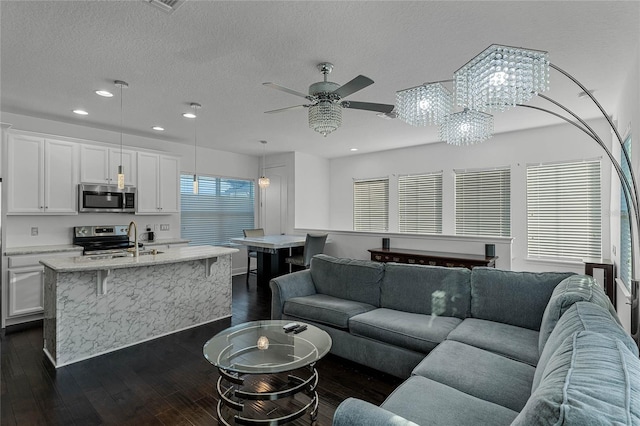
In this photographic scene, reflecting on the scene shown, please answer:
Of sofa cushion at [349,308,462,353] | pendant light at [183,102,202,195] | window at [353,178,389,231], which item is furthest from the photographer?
window at [353,178,389,231]

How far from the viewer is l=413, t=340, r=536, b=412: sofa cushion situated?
161 cm

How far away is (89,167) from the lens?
4.71 meters

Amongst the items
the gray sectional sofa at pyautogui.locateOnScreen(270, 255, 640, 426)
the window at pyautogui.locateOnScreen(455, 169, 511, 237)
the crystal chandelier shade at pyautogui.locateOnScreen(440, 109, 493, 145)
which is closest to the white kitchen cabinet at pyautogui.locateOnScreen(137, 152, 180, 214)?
the gray sectional sofa at pyautogui.locateOnScreen(270, 255, 640, 426)

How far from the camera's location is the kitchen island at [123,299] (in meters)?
2.93

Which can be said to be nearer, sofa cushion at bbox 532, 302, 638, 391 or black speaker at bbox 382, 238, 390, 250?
sofa cushion at bbox 532, 302, 638, 391

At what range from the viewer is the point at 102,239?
16.1ft

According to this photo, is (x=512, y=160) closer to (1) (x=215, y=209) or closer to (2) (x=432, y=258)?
(2) (x=432, y=258)

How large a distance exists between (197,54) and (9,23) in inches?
48.7

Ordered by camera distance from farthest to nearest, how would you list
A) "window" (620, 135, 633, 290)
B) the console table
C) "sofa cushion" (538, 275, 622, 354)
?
1. the console table
2. "window" (620, 135, 633, 290)
3. "sofa cushion" (538, 275, 622, 354)

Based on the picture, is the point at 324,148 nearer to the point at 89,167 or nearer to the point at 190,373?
the point at 89,167

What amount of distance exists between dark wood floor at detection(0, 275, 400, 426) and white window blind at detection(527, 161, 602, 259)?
153 inches

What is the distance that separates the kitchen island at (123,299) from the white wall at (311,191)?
318 cm

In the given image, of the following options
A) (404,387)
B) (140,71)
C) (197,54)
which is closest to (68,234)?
(140,71)

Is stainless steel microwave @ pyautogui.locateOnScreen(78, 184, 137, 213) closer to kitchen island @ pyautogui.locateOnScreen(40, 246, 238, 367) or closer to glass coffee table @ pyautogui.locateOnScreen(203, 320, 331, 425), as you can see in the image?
kitchen island @ pyautogui.locateOnScreen(40, 246, 238, 367)
